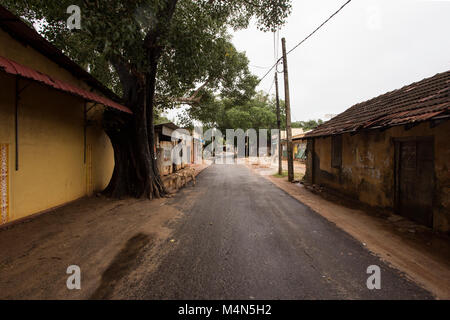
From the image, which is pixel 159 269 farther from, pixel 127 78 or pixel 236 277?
pixel 127 78

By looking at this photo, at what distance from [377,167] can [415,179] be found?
4.09 ft

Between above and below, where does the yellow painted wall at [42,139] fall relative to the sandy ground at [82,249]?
above

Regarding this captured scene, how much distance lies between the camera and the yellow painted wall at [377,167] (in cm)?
446

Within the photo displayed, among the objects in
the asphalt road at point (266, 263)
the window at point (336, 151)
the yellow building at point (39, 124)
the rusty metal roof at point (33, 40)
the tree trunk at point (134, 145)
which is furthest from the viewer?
the window at point (336, 151)

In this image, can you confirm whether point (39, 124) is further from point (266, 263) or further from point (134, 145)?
point (266, 263)

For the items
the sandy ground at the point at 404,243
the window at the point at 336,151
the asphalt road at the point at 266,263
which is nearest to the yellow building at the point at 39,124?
the asphalt road at the point at 266,263

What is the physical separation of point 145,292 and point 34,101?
6135mm

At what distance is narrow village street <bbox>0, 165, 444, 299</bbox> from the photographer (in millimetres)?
2574

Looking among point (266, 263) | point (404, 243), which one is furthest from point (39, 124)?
point (404, 243)

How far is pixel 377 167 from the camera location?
6.49 metres

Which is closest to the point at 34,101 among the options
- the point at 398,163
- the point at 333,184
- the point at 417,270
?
the point at 417,270

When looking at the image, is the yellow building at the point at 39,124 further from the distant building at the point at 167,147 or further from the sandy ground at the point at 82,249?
the distant building at the point at 167,147

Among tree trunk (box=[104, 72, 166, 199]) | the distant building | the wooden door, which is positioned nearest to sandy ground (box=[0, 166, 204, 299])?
tree trunk (box=[104, 72, 166, 199])

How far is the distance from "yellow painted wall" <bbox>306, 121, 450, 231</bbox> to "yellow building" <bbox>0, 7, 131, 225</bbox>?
27.9 feet
